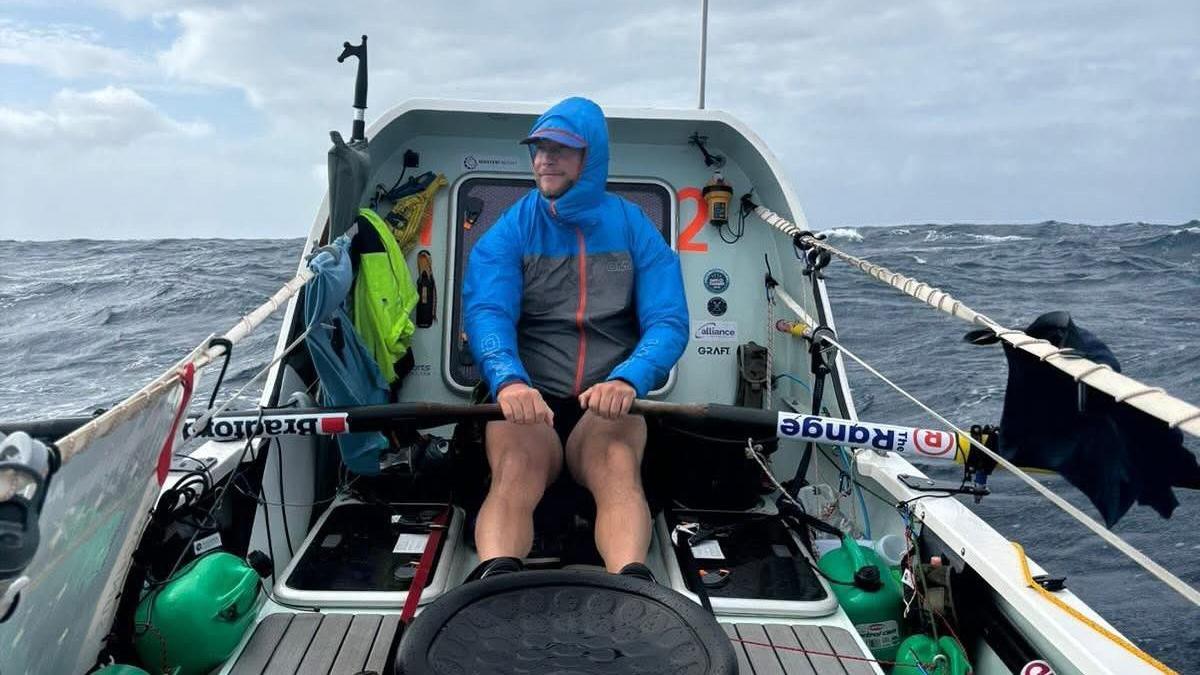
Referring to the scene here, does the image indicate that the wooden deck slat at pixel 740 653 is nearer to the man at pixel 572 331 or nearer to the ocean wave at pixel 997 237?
the man at pixel 572 331

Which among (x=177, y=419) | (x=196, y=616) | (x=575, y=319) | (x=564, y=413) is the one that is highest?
(x=575, y=319)

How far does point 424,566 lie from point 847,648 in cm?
143

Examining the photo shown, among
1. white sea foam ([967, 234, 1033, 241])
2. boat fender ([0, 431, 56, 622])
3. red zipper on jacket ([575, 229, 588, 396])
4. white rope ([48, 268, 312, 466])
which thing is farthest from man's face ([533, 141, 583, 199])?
white sea foam ([967, 234, 1033, 241])

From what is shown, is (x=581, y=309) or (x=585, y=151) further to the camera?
(x=581, y=309)

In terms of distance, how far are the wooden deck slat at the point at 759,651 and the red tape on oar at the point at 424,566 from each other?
103 centimetres

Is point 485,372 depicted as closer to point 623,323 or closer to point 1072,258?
point 623,323

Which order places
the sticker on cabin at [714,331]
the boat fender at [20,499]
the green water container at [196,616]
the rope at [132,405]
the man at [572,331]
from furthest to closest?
the sticker on cabin at [714,331], the man at [572,331], the green water container at [196,616], the rope at [132,405], the boat fender at [20,499]

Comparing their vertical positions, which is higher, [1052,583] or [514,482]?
[514,482]

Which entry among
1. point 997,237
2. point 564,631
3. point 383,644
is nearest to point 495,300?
point 383,644

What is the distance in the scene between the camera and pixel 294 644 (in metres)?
2.83

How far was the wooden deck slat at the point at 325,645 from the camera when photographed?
2688 mm

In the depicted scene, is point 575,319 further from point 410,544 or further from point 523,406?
point 410,544

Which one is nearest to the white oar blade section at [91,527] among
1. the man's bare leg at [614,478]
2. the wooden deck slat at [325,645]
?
the wooden deck slat at [325,645]

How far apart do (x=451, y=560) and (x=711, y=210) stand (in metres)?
2.72
